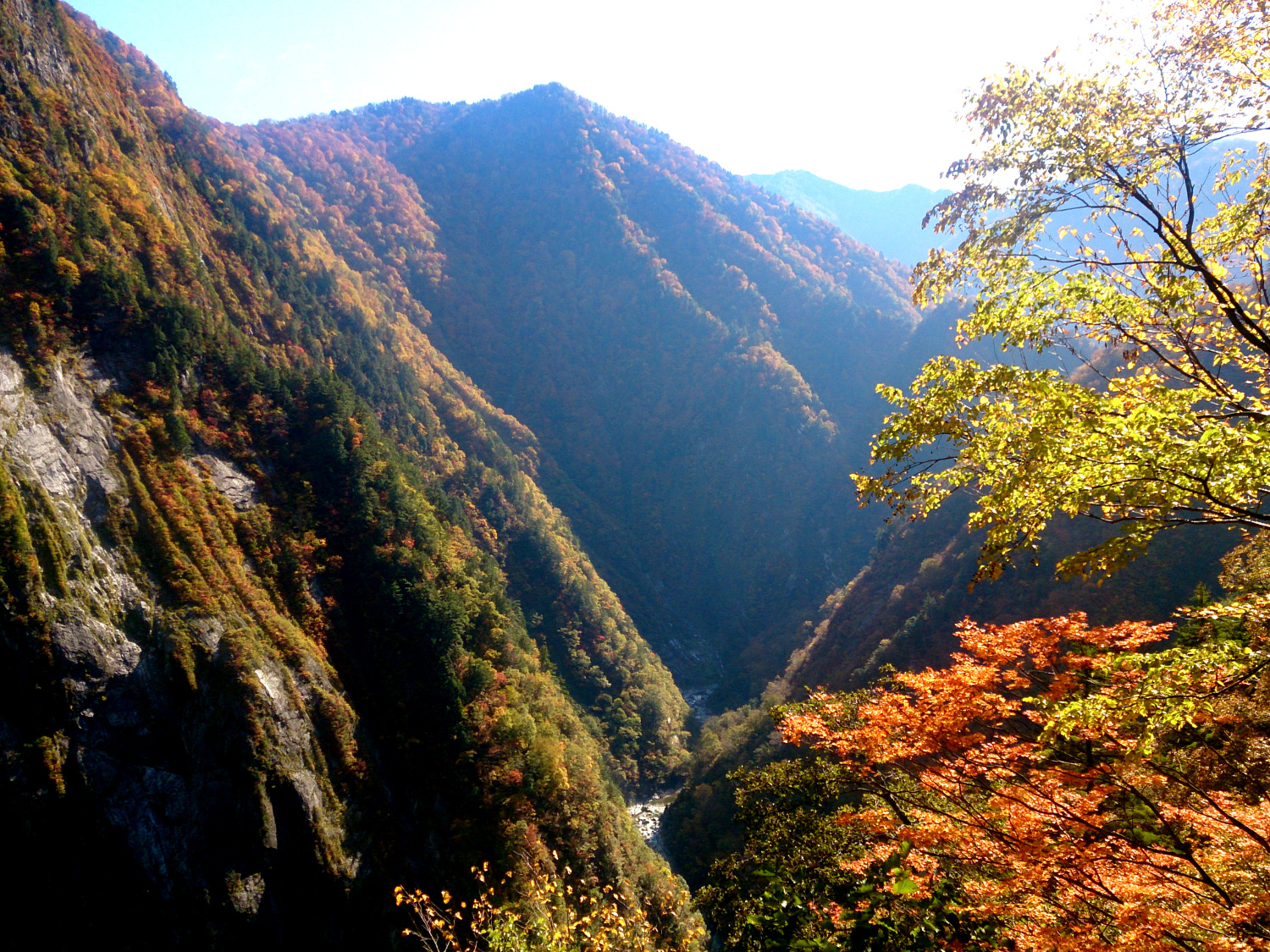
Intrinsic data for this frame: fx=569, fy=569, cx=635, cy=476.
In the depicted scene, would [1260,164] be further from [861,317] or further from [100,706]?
[861,317]

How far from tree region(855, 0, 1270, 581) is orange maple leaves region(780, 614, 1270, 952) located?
1.63 meters

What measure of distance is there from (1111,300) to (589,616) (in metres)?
79.7

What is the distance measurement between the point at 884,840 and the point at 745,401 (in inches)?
5820

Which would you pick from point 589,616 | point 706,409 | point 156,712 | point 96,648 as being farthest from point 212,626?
point 706,409

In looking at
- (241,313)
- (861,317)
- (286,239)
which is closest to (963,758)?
(241,313)

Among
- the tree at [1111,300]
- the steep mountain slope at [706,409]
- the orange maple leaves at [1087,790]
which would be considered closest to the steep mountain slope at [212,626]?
the orange maple leaves at [1087,790]

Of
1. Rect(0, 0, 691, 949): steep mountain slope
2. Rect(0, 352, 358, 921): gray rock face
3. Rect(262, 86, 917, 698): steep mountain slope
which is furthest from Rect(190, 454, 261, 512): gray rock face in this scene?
Rect(262, 86, 917, 698): steep mountain slope

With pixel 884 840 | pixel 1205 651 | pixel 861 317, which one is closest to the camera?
pixel 1205 651

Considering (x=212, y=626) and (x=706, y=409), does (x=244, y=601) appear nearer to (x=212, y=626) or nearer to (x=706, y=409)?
(x=212, y=626)

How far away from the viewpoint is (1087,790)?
953 cm

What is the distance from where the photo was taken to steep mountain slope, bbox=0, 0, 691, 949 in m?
26.2

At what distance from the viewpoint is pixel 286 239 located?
92812 mm

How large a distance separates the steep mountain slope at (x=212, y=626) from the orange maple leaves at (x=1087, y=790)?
18.1 feet

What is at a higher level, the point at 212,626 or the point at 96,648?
the point at 212,626
